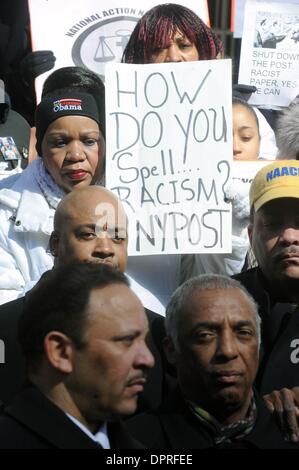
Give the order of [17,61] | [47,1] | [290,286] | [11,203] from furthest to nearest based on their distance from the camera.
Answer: [17,61] < [47,1] < [11,203] < [290,286]

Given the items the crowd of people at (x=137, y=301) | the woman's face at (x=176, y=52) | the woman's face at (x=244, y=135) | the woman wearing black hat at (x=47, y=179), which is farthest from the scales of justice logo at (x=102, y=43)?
the woman wearing black hat at (x=47, y=179)

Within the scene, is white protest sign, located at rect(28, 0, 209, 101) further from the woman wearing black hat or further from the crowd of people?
the woman wearing black hat

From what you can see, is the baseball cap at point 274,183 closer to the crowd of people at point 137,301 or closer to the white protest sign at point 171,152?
the crowd of people at point 137,301

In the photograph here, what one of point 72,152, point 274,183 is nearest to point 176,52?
point 72,152

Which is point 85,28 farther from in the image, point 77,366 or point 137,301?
point 77,366

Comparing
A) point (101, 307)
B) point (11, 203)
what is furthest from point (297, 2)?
point (101, 307)

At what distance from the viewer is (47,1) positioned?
206 inches

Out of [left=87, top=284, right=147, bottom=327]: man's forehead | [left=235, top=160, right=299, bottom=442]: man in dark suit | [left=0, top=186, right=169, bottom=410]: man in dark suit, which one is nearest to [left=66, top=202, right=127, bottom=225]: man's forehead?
[left=0, top=186, right=169, bottom=410]: man in dark suit

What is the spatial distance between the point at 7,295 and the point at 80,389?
121cm

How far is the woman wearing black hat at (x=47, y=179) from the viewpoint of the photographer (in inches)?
169

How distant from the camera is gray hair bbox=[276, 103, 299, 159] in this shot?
4.84 metres

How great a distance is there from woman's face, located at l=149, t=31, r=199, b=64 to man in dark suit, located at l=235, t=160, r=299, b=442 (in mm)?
797

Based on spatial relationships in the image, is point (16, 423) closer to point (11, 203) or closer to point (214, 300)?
point (214, 300)

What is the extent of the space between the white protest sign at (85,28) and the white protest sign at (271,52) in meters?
0.49
